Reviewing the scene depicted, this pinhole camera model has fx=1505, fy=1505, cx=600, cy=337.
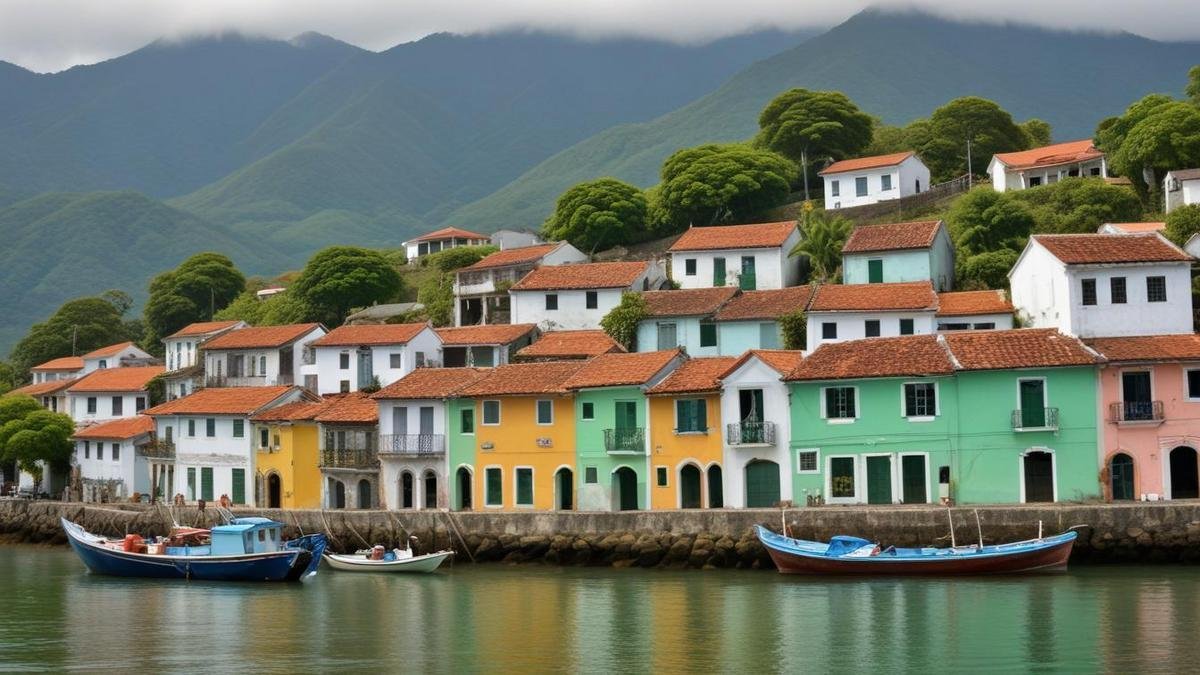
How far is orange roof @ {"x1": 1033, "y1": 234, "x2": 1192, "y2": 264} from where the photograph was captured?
5344 centimetres

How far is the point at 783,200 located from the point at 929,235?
28391 mm

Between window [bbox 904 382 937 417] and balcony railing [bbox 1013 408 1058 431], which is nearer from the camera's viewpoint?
balcony railing [bbox 1013 408 1058 431]

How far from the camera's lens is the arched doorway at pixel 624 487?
192ft

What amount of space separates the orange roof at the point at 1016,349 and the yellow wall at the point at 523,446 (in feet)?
50.8

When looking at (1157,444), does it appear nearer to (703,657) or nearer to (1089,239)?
(1089,239)

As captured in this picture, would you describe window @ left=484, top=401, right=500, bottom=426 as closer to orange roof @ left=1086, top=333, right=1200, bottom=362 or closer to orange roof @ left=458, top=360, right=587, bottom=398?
orange roof @ left=458, top=360, right=587, bottom=398

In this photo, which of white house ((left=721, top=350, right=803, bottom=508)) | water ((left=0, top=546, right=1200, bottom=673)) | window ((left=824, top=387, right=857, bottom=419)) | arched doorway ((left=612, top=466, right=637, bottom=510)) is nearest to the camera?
water ((left=0, top=546, right=1200, bottom=673))

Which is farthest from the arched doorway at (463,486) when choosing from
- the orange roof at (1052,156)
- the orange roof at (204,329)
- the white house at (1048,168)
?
the orange roof at (1052,156)

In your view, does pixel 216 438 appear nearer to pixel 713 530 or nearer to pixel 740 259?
pixel 740 259

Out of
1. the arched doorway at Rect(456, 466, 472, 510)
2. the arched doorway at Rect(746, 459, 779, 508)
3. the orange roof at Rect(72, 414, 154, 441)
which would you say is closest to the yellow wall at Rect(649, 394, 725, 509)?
the arched doorway at Rect(746, 459, 779, 508)

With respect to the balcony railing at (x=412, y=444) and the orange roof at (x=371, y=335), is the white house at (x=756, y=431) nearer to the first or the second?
the balcony railing at (x=412, y=444)

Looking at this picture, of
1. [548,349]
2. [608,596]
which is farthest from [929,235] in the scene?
[608,596]

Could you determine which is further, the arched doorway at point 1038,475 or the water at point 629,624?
the arched doorway at point 1038,475

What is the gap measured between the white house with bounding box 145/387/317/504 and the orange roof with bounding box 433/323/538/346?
755 centimetres
